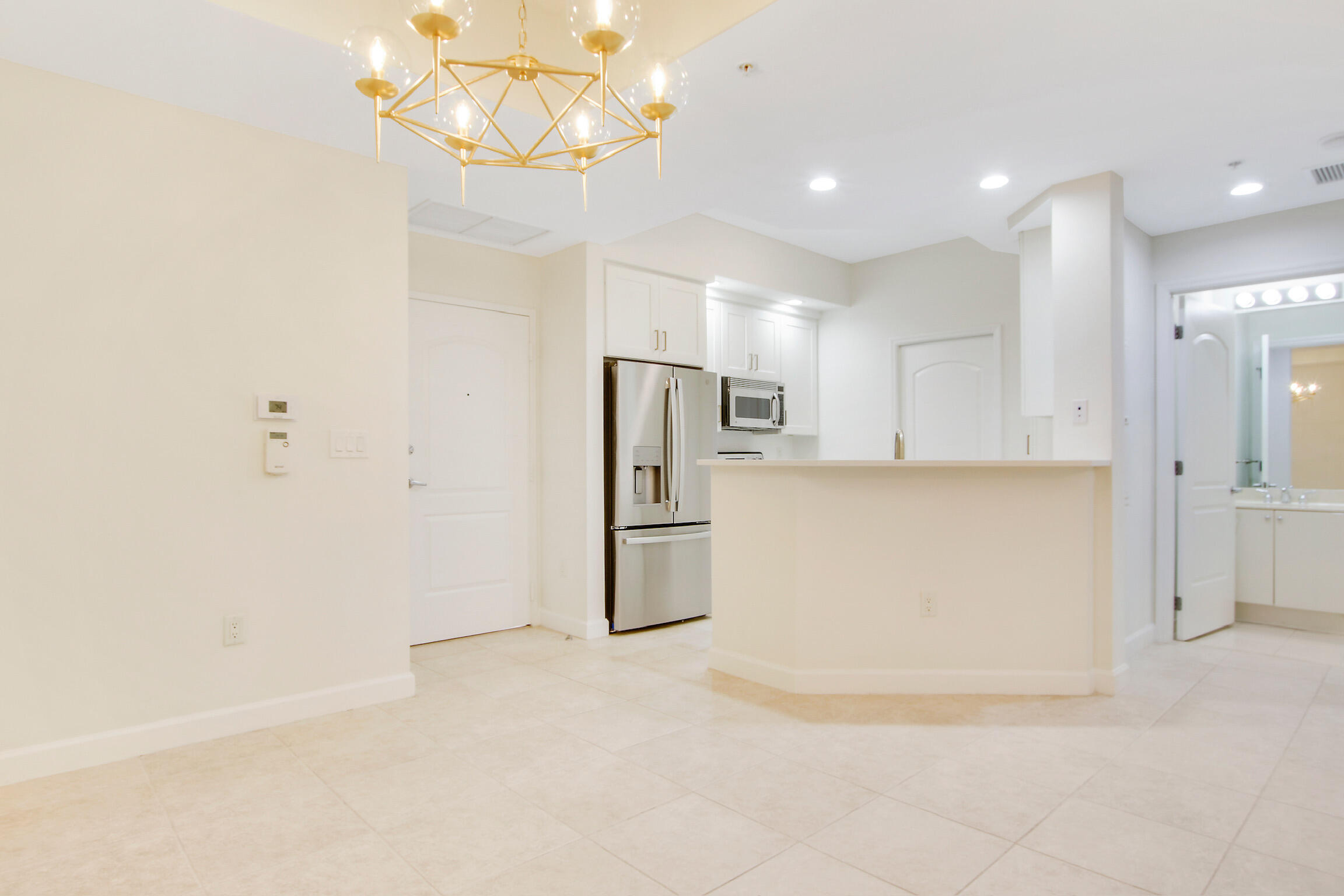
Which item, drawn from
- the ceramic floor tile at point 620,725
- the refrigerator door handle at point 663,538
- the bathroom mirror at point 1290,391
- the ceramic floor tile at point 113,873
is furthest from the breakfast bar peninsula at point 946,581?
the bathroom mirror at point 1290,391

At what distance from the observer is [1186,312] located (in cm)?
437

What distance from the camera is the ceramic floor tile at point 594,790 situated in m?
2.14

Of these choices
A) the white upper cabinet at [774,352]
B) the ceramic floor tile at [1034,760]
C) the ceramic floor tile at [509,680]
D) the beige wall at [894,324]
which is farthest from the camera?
the white upper cabinet at [774,352]

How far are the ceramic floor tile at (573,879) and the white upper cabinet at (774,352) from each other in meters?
3.79

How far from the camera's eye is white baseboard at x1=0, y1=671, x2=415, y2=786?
242 centimetres

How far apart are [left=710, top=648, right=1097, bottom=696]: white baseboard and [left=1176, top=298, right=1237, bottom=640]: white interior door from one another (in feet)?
5.41

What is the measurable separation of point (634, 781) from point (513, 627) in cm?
236

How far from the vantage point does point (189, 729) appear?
2.71 metres

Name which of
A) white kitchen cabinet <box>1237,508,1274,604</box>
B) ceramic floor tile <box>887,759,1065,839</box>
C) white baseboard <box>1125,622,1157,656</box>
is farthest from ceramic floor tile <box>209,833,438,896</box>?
white kitchen cabinet <box>1237,508,1274,604</box>

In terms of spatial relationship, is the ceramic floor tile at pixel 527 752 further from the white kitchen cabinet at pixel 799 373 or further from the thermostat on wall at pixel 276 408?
the white kitchen cabinet at pixel 799 373

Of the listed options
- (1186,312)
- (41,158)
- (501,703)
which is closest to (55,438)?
(41,158)

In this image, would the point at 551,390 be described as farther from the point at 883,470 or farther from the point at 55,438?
the point at 55,438

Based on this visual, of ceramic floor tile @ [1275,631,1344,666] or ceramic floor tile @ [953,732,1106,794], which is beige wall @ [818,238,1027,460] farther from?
ceramic floor tile @ [953,732,1106,794]

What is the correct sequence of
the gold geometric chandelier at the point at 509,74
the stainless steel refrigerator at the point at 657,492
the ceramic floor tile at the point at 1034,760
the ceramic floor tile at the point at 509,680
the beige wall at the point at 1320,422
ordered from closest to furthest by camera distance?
the gold geometric chandelier at the point at 509,74, the ceramic floor tile at the point at 1034,760, the ceramic floor tile at the point at 509,680, the stainless steel refrigerator at the point at 657,492, the beige wall at the point at 1320,422
